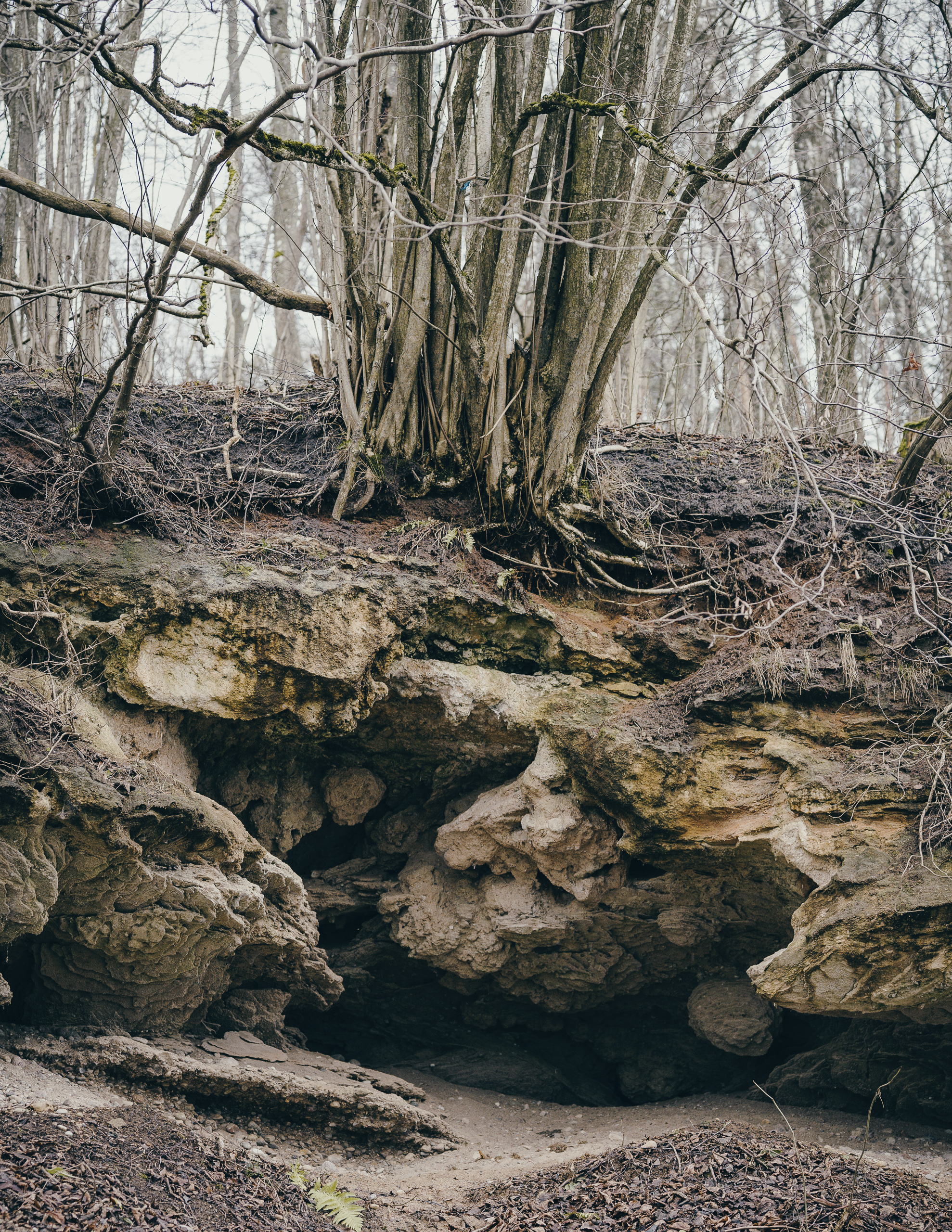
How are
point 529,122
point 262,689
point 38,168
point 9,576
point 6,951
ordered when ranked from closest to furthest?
point 6,951 → point 9,576 → point 262,689 → point 529,122 → point 38,168

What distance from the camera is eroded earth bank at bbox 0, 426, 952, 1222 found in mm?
4613

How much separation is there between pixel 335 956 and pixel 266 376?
14.3ft

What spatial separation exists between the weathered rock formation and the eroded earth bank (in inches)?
0.8

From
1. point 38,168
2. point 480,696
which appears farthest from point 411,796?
point 38,168

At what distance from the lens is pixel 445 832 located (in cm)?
591

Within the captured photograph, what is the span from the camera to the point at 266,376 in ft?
23.5

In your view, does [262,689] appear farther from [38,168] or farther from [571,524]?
[38,168]

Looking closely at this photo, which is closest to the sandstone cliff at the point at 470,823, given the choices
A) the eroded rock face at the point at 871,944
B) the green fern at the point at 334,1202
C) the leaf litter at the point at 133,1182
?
the eroded rock face at the point at 871,944

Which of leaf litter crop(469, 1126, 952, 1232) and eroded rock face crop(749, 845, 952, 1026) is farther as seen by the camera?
eroded rock face crop(749, 845, 952, 1026)

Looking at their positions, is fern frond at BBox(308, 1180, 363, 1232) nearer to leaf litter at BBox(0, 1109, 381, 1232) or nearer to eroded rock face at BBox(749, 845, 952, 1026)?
leaf litter at BBox(0, 1109, 381, 1232)

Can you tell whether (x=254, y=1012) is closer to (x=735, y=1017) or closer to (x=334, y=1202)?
(x=334, y=1202)

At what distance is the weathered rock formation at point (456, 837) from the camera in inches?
183

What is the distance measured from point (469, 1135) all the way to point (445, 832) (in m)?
1.83

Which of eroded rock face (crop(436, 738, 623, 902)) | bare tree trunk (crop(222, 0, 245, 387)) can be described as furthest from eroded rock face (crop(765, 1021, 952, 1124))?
bare tree trunk (crop(222, 0, 245, 387))
